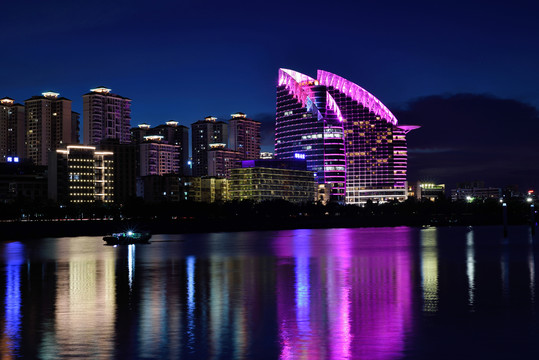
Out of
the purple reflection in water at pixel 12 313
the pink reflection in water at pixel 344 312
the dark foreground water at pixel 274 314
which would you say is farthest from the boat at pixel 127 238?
the pink reflection in water at pixel 344 312

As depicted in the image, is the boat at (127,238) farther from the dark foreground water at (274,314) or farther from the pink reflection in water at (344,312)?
the pink reflection in water at (344,312)

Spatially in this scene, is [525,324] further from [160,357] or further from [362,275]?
[362,275]

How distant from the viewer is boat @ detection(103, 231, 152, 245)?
11706 centimetres

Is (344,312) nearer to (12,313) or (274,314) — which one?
(274,314)

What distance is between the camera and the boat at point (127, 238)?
117 meters

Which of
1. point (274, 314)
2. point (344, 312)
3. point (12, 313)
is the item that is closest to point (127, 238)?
point (12, 313)

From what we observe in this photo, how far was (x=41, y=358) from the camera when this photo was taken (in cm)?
2134

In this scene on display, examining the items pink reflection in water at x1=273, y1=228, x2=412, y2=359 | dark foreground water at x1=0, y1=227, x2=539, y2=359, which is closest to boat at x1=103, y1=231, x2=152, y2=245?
dark foreground water at x1=0, y1=227, x2=539, y2=359

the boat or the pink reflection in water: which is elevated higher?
the boat

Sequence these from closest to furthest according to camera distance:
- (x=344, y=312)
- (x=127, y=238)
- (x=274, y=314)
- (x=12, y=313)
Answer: (x=274, y=314), (x=344, y=312), (x=12, y=313), (x=127, y=238)

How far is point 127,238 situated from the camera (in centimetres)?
11838

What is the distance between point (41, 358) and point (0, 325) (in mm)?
7749

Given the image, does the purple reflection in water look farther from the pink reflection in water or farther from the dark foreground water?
the pink reflection in water

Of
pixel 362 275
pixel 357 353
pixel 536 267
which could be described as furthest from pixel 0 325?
pixel 536 267
